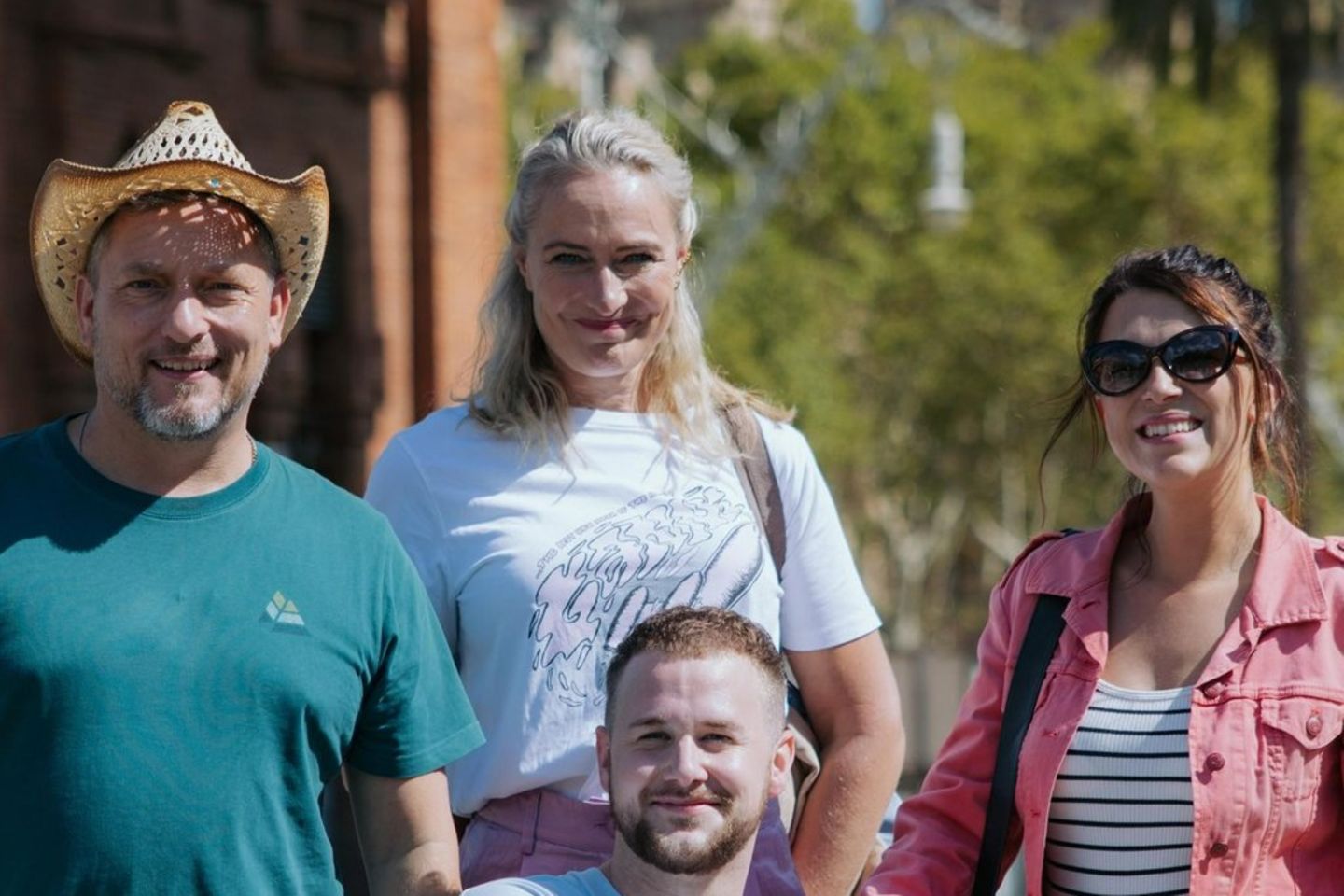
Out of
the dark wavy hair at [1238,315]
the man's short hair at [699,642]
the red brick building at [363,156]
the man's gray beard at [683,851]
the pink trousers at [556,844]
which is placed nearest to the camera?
the man's gray beard at [683,851]

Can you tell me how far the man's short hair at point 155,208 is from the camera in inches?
135

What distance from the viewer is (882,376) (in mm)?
36844

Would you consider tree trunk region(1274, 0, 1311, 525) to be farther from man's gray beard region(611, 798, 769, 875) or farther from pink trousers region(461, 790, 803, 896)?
man's gray beard region(611, 798, 769, 875)

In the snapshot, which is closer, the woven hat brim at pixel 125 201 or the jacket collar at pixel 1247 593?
the woven hat brim at pixel 125 201

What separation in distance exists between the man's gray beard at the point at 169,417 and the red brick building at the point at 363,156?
1050cm

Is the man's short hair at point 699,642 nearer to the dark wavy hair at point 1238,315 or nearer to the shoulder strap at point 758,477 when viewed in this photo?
the shoulder strap at point 758,477

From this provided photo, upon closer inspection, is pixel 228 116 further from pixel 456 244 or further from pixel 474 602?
pixel 474 602

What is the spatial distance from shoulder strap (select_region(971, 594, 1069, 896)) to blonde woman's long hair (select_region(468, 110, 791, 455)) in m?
0.72

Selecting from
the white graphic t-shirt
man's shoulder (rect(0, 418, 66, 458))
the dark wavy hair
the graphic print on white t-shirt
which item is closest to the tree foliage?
the white graphic t-shirt

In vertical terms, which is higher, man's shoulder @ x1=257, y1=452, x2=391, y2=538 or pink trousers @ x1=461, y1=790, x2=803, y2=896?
man's shoulder @ x1=257, y1=452, x2=391, y2=538

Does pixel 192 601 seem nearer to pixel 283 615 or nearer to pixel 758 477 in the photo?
pixel 283 615

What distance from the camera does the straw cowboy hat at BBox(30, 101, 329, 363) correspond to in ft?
11.2

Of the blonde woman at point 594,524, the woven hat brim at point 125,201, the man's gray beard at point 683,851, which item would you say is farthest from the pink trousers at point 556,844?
the woven hat brim at point 125,201

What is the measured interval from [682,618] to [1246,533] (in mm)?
977
